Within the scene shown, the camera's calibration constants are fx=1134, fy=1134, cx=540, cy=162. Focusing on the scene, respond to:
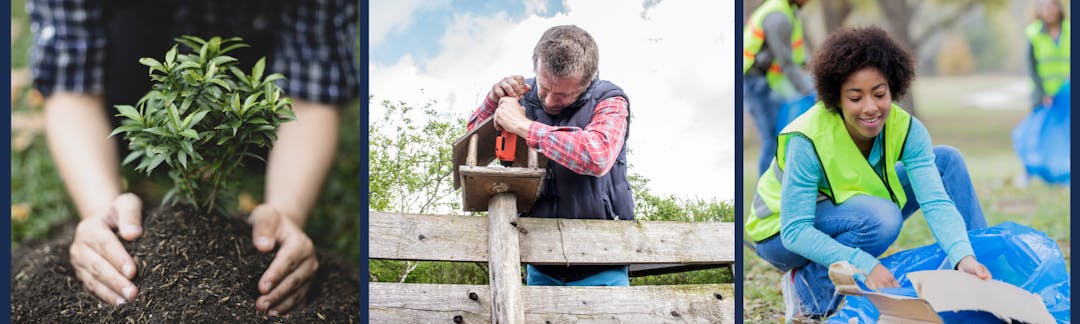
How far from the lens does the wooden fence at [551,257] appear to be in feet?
15.5

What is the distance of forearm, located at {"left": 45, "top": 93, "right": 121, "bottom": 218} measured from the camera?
5090 mm

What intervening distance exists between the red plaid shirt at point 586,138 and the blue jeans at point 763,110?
59cm

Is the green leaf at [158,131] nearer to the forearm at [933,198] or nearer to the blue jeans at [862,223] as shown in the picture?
the blue jeans at [862,223]

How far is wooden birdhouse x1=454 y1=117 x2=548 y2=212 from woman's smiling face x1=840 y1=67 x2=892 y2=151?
1.30 m

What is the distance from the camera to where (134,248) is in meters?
4.99

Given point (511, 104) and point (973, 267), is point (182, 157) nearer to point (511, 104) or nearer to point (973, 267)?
point (511, 104)

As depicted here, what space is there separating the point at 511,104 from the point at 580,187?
461 millimetres

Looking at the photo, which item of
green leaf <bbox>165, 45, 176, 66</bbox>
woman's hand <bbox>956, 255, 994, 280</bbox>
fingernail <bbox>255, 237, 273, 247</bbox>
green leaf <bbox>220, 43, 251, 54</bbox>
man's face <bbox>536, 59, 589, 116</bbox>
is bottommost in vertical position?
woman's hand <bbox>956, 255, 994, 280</bbox>

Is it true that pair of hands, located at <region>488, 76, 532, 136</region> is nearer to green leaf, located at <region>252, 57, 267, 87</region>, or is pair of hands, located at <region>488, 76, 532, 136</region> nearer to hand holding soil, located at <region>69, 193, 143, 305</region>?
green leaf, located at <region>252, 57, 267, 87</region>

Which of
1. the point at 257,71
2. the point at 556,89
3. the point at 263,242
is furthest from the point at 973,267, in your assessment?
the point at 257,71

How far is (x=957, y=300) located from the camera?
4.66 meters

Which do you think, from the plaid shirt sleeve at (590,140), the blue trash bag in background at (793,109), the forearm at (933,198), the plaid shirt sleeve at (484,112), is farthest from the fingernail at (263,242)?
the forearm at (933,198)

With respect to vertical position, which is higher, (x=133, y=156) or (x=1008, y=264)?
(x=133, y=156)

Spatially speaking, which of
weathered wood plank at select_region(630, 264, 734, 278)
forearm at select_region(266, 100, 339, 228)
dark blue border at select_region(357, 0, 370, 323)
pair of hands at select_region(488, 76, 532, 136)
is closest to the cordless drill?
pair of hands at select_region(488, 76, 532, 136)
